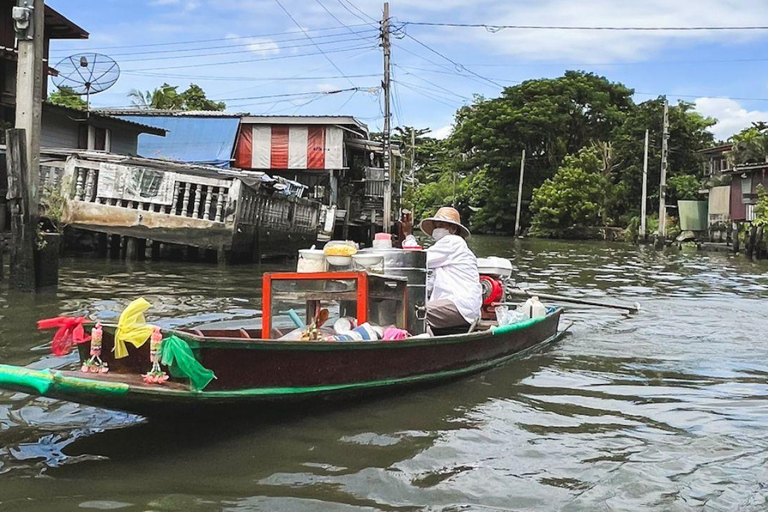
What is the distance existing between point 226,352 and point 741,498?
307cm

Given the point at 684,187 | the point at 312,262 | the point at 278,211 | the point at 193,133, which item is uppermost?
the point at 193,133

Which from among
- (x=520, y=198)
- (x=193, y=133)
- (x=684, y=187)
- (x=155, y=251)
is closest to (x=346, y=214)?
(x=193, y=133)

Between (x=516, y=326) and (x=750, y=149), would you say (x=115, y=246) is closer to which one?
(x=516, y=326)

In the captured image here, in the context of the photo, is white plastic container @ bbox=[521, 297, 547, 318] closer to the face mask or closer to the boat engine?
the boat engine

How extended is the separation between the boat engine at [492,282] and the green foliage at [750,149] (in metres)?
31.7

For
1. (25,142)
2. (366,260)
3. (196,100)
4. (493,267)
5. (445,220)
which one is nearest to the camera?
(366,260)

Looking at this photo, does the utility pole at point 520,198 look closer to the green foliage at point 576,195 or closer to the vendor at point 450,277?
the green foliage at point 576,195

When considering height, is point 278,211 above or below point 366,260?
above

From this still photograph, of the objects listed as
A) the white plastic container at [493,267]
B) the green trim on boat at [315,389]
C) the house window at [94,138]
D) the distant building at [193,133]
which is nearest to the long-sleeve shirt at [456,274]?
the green trim on boat at [315,389]

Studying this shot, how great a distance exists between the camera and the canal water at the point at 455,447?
419cm

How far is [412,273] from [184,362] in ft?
8.85

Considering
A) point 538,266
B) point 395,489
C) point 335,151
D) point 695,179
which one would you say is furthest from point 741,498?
point 695,179

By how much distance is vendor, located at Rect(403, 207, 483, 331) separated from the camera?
7180 millimetres

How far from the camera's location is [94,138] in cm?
2438
